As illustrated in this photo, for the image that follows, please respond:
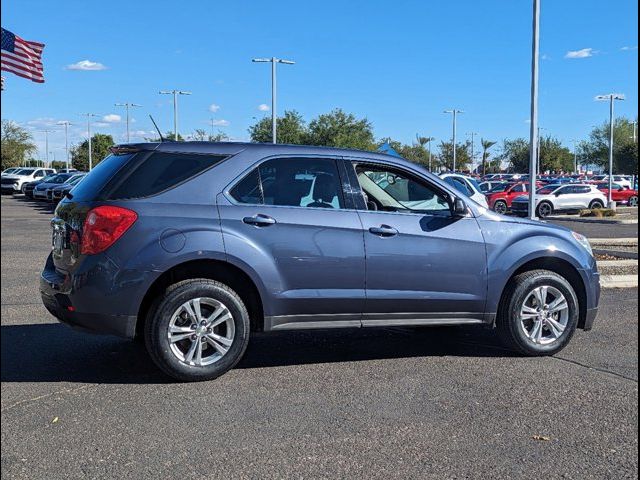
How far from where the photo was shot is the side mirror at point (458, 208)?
5.39 metres

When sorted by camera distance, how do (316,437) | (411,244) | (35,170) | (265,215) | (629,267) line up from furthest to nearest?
(35,170), (629,267), (411,244), (265,215), (316,437)

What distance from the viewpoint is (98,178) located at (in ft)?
15.9

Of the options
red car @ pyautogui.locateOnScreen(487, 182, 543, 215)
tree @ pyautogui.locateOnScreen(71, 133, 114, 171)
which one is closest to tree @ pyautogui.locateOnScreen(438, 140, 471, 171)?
tree @ pyautogui.locateOnScreen(71, 133, 114, 171)

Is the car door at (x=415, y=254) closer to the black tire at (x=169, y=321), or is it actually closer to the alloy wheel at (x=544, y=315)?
the alloy wheel at (x=544, y=315)

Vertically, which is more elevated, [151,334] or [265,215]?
[265,215]

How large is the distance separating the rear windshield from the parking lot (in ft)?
1.91

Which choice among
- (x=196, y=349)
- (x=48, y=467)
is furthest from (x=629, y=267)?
(x=48, y=467)

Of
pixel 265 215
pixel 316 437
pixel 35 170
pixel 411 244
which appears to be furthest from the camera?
pixel 35 170

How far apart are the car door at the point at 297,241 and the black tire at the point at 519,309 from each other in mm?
1360

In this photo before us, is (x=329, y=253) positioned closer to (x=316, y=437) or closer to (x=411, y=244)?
(x=411, y=244)

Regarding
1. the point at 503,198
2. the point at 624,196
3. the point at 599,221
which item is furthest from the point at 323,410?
the point at 624,196

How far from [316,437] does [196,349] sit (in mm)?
1338

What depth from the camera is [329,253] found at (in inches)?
196

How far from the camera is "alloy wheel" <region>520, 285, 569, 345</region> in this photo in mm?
5582
